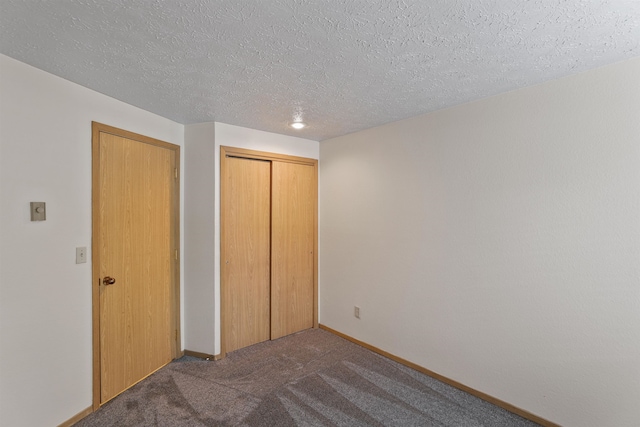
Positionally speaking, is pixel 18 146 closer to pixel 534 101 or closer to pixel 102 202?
pixel 102 202

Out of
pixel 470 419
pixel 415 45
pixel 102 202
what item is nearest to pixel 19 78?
pixel 102 202

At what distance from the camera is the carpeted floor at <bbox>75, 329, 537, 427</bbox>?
6.84 ft

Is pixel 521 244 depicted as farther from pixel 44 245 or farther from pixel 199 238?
pixel 44 245

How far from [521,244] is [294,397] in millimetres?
2058

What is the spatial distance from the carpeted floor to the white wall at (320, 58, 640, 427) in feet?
0.84

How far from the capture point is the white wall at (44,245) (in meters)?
1.70

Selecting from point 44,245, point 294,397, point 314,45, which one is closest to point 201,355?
point 294,397

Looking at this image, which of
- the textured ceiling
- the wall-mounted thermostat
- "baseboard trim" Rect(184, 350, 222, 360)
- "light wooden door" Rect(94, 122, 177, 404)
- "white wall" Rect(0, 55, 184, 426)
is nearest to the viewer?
the textured ceiling

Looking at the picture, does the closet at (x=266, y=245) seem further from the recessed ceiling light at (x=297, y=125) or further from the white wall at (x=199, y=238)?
the recessed ceiling light at (x=297, y=125)

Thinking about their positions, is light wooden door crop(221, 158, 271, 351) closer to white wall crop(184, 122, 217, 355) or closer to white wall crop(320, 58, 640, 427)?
white wall crop(184, 122, 217, 355)

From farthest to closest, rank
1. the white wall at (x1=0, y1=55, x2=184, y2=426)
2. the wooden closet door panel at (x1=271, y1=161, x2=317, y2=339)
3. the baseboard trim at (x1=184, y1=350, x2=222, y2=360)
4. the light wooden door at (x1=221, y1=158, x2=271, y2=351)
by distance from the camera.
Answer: the wooden closet door panel at (x1=271, y1=161, x2=317, y2=339) → the light wooden door at (x1=221, y1=158, x2=271, y2=351) → the baseboard trim at (x1=184, y1=350, x2=222, y2=360) → the white wall at (x1=0, y1=55, x2=184, y2=426)

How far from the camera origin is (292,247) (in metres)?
3.58

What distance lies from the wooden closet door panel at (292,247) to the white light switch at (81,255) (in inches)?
67.1

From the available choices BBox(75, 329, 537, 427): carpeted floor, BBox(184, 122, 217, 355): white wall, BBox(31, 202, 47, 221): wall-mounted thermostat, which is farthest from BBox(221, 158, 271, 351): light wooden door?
BBox(31, 202, 47, 221): wall-mounted thermostat
